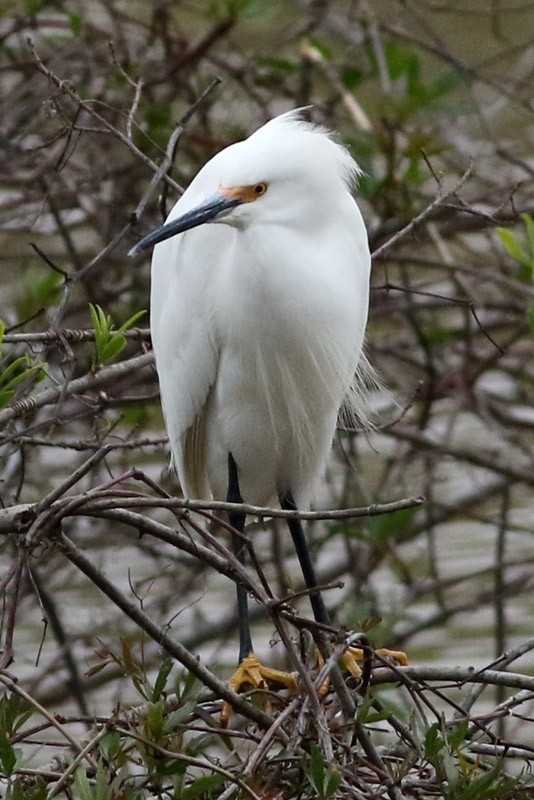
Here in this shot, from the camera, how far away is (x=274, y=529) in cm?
351

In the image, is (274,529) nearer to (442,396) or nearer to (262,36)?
(442,396)

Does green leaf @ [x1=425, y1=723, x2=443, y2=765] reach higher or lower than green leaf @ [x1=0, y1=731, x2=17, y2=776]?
lower

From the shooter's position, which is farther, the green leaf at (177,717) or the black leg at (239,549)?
the black leg at (239,549)

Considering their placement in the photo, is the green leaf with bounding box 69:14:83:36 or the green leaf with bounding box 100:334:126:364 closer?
the green leaf with bounding box 100:334:126:364

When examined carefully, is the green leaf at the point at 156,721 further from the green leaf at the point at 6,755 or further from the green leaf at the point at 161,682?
the green leaf at the point at 6,755

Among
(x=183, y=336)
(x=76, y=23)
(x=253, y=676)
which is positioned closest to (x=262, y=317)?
(x=183, y=336)

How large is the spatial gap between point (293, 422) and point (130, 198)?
1128mm

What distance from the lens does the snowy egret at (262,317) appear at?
7.49 ft

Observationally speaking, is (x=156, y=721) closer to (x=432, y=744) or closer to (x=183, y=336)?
(x=432, y=744)

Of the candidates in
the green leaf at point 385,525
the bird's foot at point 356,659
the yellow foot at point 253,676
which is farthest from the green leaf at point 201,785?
the green leaf at point 385,525

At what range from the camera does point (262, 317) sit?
243 cm

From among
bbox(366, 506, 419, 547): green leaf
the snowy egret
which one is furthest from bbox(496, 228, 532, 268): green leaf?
bbox(366, 506, 419, 547): green leaf

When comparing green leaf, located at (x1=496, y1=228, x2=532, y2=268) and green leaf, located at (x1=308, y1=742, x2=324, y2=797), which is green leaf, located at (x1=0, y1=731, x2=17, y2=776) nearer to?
green leaf, located at (x1=308, y1=742, x2=324, y2=797)

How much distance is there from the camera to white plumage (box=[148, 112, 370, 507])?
7.48ft
